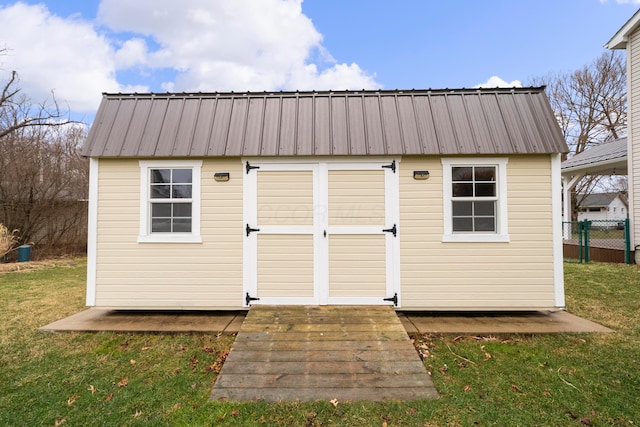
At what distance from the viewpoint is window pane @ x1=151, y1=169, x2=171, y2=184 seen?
4590 mm

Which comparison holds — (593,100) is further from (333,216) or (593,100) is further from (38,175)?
(38,175)

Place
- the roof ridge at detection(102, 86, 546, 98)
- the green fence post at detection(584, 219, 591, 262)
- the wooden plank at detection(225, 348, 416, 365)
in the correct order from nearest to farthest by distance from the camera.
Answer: the wooden plank at detection(225, 348, 416, 365)
the roof ridge at detection(102, 86, 546, 98)
the green fence post at detection(584, 219, 591, 262)

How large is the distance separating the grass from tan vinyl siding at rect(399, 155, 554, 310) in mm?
645

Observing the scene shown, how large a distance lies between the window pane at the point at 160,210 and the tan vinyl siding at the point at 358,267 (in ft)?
8.12

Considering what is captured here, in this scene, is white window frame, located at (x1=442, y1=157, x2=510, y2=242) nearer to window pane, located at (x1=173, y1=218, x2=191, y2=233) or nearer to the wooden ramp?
the wooden ramp

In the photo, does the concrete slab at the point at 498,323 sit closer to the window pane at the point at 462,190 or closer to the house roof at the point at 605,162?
the window pane at the point at 462,190

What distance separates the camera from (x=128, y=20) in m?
10.3

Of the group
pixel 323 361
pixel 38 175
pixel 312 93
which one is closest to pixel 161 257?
pixel 323 361

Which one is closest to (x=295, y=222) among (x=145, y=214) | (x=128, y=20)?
(x=145, y=214)

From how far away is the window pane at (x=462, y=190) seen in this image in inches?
177

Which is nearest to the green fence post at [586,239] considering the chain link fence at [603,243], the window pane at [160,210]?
the chain link fence at [603,243]

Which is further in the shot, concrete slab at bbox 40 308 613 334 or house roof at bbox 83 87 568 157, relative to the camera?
house roof at bbox 83 87 568 157

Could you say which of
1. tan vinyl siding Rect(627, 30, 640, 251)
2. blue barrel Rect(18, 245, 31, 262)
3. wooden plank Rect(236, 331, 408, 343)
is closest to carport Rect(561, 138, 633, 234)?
tan vinyl siding Rect(627, 30, 640, 251)

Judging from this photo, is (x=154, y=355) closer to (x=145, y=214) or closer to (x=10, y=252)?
(x=145, y=214)
